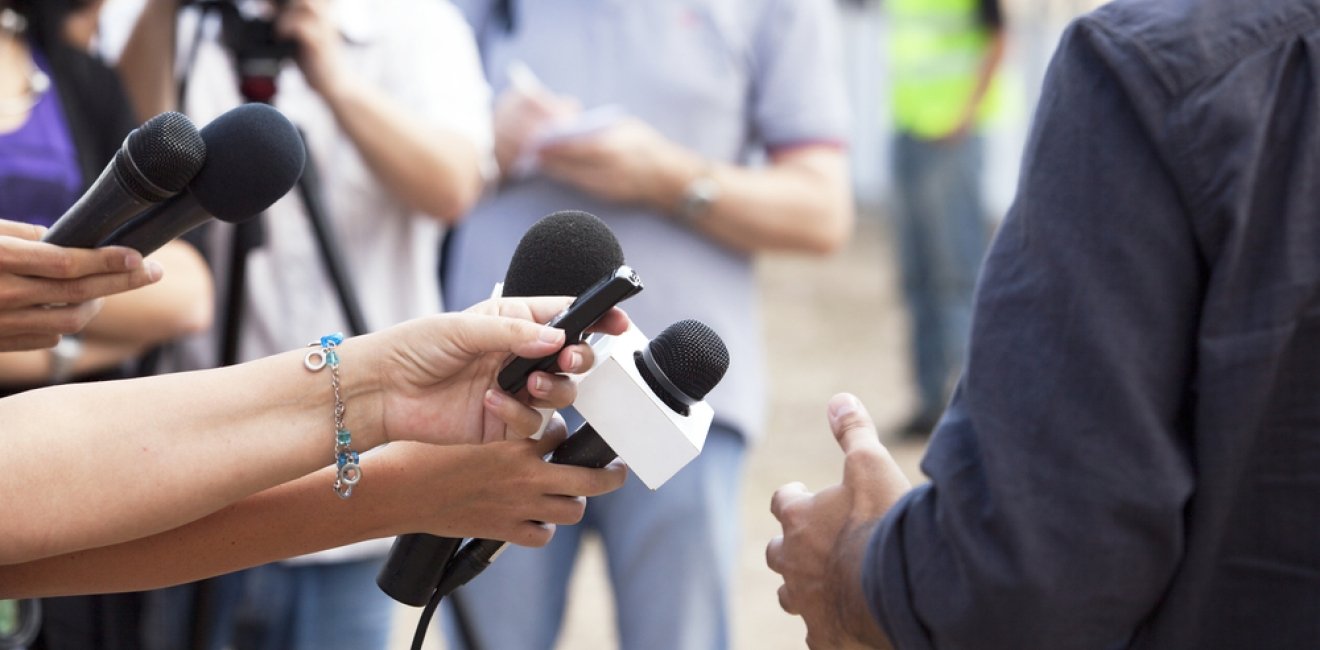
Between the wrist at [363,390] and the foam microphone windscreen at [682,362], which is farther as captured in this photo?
the wrist at [363,390]

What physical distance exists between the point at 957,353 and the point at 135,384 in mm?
4637

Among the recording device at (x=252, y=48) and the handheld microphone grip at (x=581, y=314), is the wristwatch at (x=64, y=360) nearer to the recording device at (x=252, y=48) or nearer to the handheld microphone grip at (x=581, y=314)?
the recording device at (x=252, y=48)

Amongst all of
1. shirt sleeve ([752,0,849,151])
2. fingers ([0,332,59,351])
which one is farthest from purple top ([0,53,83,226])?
shirt sleeve ([752,0,849,151])

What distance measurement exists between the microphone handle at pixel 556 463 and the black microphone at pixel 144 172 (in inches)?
17.6

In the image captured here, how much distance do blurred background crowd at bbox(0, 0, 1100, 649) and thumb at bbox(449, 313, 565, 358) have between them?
1.02 m

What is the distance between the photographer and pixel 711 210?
2.55 metres

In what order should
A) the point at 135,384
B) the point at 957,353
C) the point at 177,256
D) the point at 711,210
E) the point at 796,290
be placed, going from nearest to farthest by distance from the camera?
the point at 135,384, the point at 177,256, the point at 711,210, the point at 957,353, the point at 796,290

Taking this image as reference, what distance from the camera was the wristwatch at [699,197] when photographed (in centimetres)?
254

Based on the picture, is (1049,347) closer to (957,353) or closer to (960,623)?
(960,623)

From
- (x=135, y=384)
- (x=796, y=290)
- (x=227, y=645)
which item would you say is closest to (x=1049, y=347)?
(x=135, y=384)

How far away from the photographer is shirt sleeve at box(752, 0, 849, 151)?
8.55ft

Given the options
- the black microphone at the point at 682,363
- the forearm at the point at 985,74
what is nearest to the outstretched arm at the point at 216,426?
the black microphone at the point at 682,363

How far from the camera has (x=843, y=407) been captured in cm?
158

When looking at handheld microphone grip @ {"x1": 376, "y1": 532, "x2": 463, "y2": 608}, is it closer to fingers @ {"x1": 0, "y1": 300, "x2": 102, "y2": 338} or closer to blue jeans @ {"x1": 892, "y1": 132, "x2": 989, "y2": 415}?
fingers @ {"x1": 0, "y1": 300, "x2": 102, "y2": 338}
